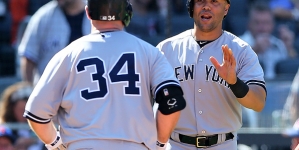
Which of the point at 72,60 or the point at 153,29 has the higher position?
the point at 72,60

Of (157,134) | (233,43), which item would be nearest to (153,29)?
(233,43)

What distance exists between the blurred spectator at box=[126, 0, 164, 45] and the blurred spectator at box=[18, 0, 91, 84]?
3.65 ft

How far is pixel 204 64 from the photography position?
4.33 meters

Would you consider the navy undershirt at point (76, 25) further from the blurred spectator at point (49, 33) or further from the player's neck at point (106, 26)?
the player's neck at point (106, 26)

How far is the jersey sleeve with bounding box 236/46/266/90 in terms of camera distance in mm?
4176

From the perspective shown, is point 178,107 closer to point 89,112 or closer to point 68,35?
point 89,112

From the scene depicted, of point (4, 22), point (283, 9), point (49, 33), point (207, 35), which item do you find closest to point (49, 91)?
point (207, 35)

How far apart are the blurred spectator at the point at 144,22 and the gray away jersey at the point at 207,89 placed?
363 cm

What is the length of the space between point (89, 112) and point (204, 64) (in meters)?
1.02

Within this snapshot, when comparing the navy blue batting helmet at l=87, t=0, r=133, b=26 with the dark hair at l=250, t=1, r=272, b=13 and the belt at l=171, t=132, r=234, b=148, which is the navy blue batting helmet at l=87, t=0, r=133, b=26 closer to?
the belt at l=171, t=132, r=234, b=148

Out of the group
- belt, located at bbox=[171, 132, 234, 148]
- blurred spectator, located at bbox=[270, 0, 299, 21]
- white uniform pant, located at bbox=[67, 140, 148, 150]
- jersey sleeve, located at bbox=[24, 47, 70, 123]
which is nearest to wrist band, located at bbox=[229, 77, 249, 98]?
belt, located at bbox=[171, 132, 234, 148]

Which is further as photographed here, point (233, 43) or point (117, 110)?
point (233, 43)

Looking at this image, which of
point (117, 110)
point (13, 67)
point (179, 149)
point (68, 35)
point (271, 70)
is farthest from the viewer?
point (13, 67)

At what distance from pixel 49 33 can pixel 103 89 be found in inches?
150
